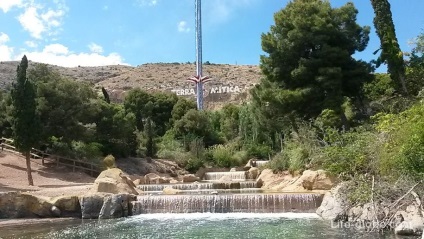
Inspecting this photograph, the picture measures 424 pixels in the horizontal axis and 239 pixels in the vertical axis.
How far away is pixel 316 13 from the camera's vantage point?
80.5 feet

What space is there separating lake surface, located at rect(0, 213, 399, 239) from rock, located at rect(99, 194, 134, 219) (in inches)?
28.1

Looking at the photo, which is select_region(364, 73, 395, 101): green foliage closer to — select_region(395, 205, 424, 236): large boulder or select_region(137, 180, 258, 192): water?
select_region(137, 180, 258, 192): water

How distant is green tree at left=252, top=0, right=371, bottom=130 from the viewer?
23203 mm

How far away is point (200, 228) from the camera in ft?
46.5

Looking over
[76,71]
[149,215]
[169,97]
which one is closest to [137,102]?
[169,97]

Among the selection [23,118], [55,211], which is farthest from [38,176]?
[55,211]

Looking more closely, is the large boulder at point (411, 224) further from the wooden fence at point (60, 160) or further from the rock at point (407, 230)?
the wooden fence at point (60, 160)

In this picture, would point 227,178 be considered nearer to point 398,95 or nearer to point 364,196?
point 398,95

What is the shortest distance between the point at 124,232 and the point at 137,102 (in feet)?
113

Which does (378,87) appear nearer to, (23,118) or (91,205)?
(91,205)

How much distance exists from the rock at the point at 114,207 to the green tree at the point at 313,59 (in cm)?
985

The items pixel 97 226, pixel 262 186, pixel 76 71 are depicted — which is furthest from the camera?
pixel 76 71

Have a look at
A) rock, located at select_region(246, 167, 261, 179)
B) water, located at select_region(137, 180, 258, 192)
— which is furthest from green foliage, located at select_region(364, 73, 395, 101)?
water, located at select_region(137, 180, 258, 192)

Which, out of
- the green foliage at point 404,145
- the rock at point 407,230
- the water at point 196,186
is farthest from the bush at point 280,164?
the rock at point 407,230
